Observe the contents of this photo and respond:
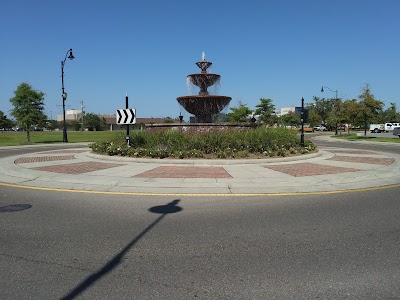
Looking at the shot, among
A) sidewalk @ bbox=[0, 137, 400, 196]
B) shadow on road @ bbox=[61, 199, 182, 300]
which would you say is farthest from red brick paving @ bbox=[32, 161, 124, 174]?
shadow on road @ bbox=[61, 199, 182, 300]

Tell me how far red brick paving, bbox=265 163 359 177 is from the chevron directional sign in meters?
6.89

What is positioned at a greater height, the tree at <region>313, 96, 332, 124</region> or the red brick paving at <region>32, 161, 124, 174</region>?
the tree at <region>313, 96, 332, 124</region>

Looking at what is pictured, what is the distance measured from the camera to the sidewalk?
8862 millimetres

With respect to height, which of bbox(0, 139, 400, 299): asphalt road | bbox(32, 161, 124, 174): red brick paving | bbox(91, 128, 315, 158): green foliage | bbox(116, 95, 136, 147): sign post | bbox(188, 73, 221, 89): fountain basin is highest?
bbox(188, 73, 221, 89): fountain basin

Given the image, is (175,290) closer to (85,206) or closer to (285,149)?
(85,206)

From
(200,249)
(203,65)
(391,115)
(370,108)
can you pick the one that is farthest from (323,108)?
(200,249)

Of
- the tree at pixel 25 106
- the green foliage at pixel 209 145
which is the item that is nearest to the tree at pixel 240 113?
the tree at pixel 25 106

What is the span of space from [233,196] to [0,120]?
417 feet

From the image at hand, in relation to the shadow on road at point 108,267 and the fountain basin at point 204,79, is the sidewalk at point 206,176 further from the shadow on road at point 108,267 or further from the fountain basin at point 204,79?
the fountain basin at point 204,79

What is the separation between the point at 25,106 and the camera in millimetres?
31734

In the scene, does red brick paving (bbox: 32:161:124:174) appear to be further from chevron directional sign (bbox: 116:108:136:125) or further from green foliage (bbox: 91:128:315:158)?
chevron directional sign (bbox: 116:108:136:125)

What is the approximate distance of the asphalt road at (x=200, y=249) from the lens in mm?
3490

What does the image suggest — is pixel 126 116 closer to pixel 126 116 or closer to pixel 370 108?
pixel 126 116

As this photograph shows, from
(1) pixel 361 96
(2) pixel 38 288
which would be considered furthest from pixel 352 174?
(1) pixel 361 96
